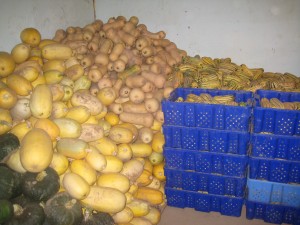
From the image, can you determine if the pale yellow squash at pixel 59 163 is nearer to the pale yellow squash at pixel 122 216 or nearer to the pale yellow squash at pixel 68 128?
the pale yellow squash at pixel 68 128

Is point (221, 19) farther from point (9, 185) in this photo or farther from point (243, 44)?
point (9, 185)

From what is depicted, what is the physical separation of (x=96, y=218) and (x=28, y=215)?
70 cm

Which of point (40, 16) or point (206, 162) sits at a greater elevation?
point (40, 16)

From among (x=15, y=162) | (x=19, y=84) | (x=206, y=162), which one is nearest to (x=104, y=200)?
(x=15, y=162)

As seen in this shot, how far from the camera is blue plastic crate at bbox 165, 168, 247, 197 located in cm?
342

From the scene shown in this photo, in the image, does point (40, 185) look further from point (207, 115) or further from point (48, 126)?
point (207, 115)

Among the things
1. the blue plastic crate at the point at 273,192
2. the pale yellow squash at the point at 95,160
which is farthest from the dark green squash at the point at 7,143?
the blue plastic crate at the point at 273,192

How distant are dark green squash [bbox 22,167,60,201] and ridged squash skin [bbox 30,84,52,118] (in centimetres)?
55

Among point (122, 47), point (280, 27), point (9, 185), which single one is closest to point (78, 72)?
Result: point (122, 47)

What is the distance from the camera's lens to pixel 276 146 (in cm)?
311

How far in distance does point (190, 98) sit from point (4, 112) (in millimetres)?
2099

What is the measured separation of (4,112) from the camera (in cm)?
268

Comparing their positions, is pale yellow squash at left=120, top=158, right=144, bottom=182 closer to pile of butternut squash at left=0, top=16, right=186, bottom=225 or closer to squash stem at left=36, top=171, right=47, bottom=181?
pile of butternut squash at left=0, top=16, right=186, bottom=225

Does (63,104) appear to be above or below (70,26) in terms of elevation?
below
